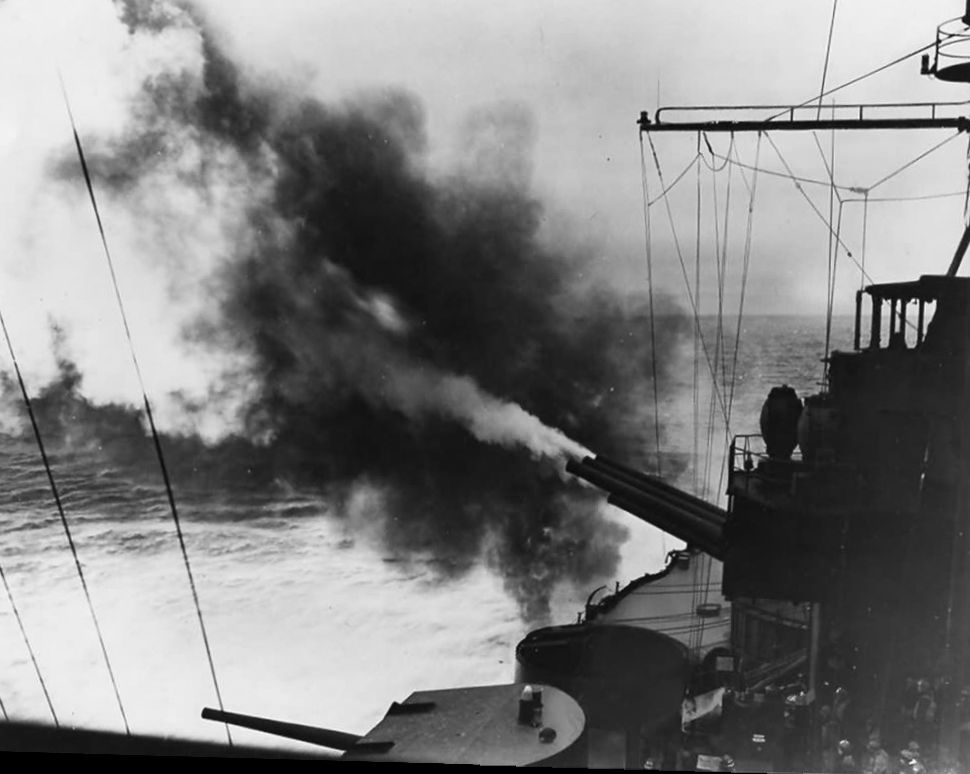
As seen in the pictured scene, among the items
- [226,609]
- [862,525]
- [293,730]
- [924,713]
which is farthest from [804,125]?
[226,609]

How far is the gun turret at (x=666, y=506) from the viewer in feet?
22.4

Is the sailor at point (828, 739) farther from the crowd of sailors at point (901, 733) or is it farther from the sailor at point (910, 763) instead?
the sailor at point (910, 763)

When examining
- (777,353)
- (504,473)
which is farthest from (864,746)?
(777,353)

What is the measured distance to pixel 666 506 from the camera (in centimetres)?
703

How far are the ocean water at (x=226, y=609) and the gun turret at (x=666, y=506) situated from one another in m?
6.96

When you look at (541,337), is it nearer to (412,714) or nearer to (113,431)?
(113,431)

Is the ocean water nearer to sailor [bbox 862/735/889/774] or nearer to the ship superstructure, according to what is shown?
the ship superstructure

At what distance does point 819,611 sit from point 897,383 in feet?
7.62

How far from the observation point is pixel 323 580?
14.9 metres

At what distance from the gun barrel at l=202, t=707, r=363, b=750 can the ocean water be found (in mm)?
6168

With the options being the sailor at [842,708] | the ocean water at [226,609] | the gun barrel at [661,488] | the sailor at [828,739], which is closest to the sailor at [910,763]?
the sailor at [828,739]

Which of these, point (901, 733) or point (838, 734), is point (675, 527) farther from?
point (901, 733)

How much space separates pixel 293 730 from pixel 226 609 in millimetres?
8960

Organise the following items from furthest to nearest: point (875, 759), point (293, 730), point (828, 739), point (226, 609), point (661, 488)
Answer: point (226, 609), point (661, 488), point (828, 739), point (875, 759), point (293, 730)
